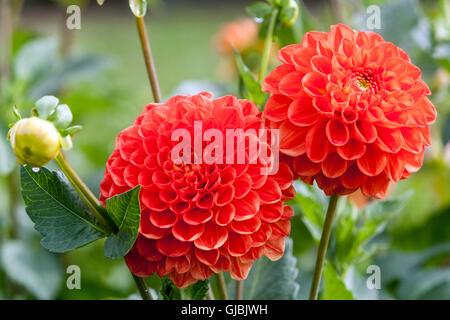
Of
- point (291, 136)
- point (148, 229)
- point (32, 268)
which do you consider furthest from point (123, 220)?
point (32, 268)

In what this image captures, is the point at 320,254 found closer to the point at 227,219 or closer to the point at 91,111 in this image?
the point at 227,219

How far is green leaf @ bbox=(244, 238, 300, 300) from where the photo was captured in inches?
19.2

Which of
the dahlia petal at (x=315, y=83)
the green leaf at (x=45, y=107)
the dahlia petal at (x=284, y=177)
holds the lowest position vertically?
the dahlia petal at (x=284, y=177)

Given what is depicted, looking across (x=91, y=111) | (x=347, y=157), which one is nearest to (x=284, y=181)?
(x=347, y=157)

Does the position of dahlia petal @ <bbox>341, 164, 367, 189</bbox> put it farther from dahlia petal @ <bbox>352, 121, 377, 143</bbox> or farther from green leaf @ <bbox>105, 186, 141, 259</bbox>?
green leaf @ <bbox>105, 186, 141, 259</bbox>

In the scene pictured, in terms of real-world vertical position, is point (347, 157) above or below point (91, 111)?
below

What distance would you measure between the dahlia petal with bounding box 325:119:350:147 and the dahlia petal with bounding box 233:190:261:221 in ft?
0.20

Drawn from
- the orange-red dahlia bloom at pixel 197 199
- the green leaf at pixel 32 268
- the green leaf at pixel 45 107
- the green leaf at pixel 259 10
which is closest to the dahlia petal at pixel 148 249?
the orange-red dahlia bloom at pixel 197 199

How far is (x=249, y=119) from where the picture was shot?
367 millimetres

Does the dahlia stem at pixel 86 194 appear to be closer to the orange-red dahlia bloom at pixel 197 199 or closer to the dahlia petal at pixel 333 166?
the orange-red dahlia bloom at pixel 197 199

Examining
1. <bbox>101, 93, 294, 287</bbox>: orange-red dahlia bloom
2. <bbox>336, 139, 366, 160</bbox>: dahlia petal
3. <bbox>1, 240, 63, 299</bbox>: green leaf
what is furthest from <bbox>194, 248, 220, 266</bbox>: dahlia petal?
<bbox>1, 240, 63, 299</bbox>: green leaf

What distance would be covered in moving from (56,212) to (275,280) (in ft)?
0.69

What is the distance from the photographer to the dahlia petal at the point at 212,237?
0.35 m

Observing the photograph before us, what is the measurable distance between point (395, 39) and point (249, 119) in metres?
0.42
